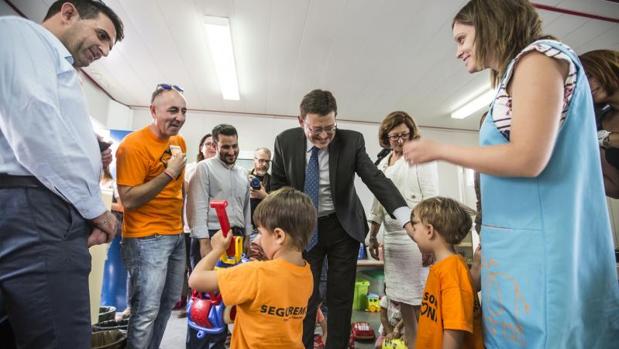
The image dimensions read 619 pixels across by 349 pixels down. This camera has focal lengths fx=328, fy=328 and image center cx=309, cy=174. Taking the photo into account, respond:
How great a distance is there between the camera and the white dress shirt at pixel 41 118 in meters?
0.87

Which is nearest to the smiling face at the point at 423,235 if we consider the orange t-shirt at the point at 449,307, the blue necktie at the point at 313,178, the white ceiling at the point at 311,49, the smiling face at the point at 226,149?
the orange t-shirt at the point at 449,307

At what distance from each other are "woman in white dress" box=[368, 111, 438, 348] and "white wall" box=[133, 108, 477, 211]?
404cm

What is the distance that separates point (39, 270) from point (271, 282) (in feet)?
2.06

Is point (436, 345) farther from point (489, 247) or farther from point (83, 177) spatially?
point (83, 177)

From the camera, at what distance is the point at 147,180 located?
179 centimetres

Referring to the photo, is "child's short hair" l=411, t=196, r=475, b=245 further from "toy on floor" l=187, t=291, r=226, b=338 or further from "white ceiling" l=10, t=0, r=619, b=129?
"white ceiling" l=10, t=0, r=619, b=129

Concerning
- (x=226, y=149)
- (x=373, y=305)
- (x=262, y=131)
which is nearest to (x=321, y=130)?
(x=226, y=149)

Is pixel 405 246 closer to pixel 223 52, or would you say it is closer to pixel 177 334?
pixel 177 334

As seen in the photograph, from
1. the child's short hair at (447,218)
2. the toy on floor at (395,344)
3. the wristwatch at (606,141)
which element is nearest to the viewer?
the wristwatch at (606,141)

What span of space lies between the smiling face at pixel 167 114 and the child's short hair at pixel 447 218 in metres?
1.43

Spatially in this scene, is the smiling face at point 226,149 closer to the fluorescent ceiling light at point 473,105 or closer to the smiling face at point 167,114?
the smiling face at point 167,114

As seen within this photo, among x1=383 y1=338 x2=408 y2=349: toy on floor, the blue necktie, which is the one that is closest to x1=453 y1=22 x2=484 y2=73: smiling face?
the blue necktie

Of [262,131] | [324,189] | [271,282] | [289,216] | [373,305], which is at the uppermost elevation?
[262,131]

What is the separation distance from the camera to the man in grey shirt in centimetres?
209
